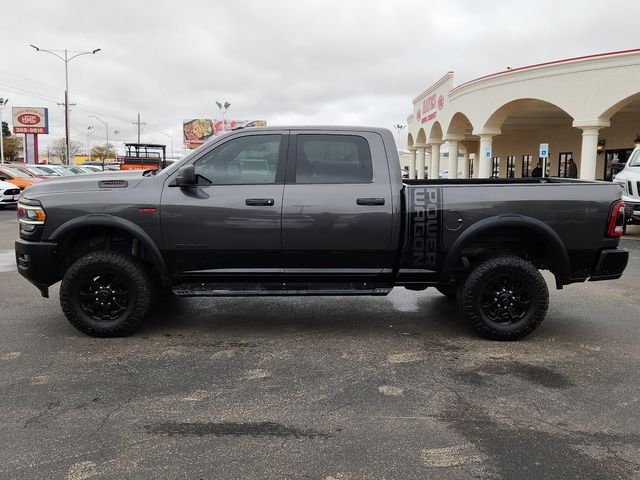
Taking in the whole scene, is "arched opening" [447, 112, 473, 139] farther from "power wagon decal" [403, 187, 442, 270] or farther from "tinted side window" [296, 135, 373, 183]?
"power wagon decal" [403, 187, 442, 270]

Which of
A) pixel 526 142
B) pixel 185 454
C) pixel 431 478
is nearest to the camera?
pixel 431 478

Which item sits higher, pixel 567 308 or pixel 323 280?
pixel 323 280

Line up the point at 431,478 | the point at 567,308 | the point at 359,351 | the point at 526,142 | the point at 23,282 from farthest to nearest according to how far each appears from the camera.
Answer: the point at 526,142 → the point at 23,282 → the point at 567,308 → the point at 359,351 → the point at 431,478

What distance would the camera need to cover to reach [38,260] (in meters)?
5.03

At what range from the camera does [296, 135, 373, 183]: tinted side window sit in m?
5.18

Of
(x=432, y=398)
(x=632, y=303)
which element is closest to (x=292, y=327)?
(x=432, y=398)

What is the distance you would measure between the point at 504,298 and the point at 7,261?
27.5 feet

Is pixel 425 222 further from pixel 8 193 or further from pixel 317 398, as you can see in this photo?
pixel 8 193

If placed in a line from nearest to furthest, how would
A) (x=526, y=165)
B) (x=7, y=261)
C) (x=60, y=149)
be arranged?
(x=7, y=261)
(x=526, y=165)
(x=60, y=149)

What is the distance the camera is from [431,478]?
2887 mm

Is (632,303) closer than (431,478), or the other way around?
(431,478)

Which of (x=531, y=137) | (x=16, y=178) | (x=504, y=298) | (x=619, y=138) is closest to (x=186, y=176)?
(x=504, y=298)

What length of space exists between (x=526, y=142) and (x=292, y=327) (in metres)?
36.7

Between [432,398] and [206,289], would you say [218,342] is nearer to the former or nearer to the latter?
[206,289]
